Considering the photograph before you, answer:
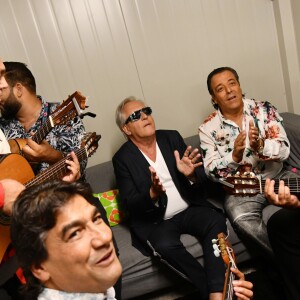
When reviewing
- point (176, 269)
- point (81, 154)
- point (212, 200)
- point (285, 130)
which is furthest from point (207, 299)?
point (285, 130)

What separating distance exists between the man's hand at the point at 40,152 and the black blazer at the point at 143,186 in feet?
1.80

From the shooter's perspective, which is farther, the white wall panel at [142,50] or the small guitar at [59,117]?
the white wall panel at [142,50]

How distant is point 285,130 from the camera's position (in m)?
2.51

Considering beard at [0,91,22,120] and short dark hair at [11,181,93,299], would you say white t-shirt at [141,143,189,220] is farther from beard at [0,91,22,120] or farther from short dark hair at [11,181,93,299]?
short dark hair at [11,181,93,299]

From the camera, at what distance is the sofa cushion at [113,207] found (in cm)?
246

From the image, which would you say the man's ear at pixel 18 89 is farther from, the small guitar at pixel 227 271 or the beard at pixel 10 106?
the small guitar at pixel 227 271

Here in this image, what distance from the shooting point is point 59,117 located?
6.19 feet

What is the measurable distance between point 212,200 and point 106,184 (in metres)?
0.81

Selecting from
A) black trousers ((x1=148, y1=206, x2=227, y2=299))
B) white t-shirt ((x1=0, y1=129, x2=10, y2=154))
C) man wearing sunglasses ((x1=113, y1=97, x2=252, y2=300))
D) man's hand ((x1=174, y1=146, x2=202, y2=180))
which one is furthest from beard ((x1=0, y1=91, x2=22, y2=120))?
black trousers ((x1=148, y1=206, x2=227, y2=299))

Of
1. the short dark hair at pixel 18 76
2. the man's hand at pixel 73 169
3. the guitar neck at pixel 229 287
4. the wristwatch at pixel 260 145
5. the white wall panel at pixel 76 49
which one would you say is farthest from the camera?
the white wall panel at pixel 76 49

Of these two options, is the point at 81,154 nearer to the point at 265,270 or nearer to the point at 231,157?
the point at 231,157

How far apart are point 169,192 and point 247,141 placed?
0.63m

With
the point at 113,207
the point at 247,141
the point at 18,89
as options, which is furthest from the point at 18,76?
the point at 247,141

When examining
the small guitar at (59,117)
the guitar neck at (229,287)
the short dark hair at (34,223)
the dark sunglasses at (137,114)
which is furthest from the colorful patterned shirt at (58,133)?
the guitar neck at (229,287)
